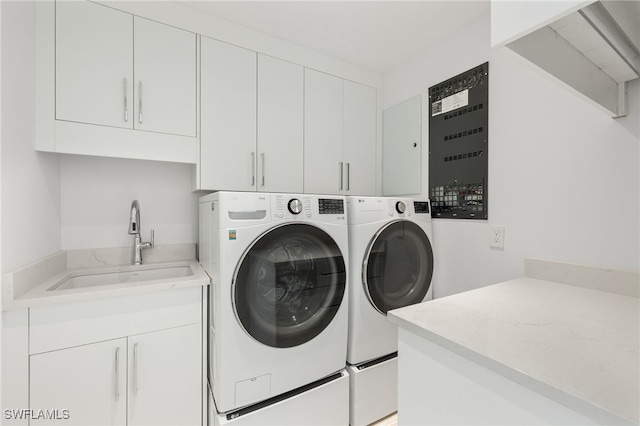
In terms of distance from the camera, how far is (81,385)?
3.91 ft

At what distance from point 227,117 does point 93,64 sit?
27.8 inches

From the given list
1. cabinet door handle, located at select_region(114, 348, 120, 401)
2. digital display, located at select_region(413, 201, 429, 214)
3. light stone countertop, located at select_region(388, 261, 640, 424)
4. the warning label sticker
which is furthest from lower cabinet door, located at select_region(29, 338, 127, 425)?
the warning label sticker

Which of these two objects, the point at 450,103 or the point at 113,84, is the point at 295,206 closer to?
the point at 113,84

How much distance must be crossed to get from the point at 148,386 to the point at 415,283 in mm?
1582

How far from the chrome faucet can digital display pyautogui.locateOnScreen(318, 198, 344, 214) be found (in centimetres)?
119

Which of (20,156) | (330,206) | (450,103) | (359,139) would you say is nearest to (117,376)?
(20,156)

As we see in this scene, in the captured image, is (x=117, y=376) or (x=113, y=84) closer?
(x=117, y=376)

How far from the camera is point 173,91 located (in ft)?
5.40

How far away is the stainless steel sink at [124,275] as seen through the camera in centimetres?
160

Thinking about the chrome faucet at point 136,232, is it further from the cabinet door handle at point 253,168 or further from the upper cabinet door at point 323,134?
the upper cabinet door at point 323,134

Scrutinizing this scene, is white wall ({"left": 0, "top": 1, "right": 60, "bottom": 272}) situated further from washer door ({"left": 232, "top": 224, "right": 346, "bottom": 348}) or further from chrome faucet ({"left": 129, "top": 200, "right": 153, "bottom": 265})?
washer door ({"left": 232, "top": 224, "right": 346, "bottom": 348})

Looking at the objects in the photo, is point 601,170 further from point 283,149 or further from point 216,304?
point 216,304

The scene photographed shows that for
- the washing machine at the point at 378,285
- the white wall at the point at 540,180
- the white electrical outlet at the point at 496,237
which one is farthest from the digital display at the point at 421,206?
the white electrical outlet at the point at 496,237

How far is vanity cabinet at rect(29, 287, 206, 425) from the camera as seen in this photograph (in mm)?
1146
